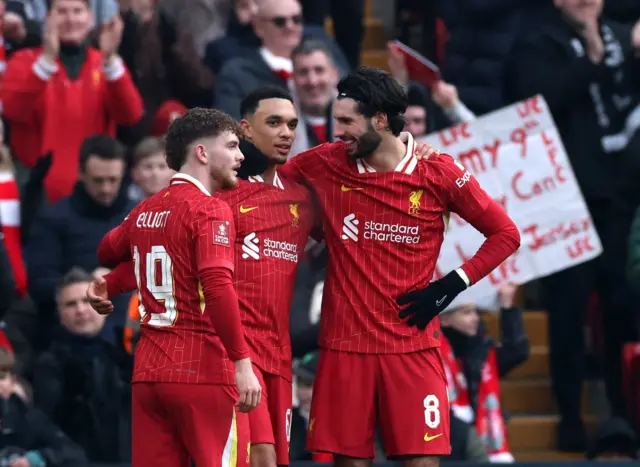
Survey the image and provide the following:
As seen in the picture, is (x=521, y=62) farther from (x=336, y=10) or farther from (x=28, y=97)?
(x=28, y=97)

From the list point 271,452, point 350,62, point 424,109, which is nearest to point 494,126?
point 424,109

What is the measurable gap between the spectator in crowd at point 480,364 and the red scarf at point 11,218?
2.52 m

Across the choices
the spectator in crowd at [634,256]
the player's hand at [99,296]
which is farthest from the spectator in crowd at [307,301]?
the spectator in crowd at [634,256]

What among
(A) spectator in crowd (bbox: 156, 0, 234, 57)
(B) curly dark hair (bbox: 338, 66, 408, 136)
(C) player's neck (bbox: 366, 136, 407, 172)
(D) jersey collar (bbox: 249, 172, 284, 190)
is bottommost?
(D) jersey collar (bbox: 249, 172, 284, 190)

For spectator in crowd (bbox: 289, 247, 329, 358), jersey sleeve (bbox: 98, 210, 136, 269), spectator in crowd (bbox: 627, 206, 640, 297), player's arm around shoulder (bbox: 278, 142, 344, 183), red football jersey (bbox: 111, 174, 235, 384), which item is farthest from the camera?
spectator in crowd (bbox: 627, 206, 640, 297)

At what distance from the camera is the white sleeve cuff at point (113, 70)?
10.1 meters

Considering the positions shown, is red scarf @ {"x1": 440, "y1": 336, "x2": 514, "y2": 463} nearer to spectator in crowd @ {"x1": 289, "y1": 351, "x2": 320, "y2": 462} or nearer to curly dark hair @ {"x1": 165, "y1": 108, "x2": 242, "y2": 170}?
spectator in crowd @ {"x1": 289, "y1": 351, "x2": 320, "y2": 462}

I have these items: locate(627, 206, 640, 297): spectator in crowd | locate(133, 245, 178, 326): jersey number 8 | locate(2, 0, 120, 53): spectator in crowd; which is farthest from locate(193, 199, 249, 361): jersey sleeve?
locate(2, 0, 120, 53): spectator in crowd

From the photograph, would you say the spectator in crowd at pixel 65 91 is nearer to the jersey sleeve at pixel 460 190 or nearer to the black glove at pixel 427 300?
the jersey sleeve at pixel 460 190

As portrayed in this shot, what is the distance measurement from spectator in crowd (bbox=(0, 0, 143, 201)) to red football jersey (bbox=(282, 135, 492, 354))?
10.4 ft

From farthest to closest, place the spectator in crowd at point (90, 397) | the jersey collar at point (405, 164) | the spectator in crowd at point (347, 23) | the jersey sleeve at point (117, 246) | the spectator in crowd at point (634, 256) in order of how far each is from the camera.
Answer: the spectator in crowd at point (347, 23)
the spectator in crowd at point (634, 256)
the spectator in crowd at point (90, 397)
the jersey collar at point (405, 164)
the jersey sleeve at point (117, 246)

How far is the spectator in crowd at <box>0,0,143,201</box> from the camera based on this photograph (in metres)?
9.99

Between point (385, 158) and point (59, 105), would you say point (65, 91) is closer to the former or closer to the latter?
point (59, 105)

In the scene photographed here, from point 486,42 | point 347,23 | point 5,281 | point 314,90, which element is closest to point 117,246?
point 5,281
